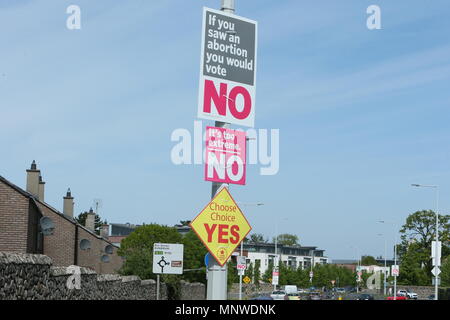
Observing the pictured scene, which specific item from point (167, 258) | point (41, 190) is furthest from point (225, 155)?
point (41, 190)

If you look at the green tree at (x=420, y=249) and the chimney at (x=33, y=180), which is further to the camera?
the green tree at (x=420, y=249)

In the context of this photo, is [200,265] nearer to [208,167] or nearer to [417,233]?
[417,233]

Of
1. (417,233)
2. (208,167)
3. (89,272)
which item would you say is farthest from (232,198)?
(417,233)

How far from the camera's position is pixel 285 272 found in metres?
122

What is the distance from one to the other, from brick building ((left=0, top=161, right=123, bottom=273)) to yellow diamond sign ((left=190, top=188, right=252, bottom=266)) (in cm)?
2403

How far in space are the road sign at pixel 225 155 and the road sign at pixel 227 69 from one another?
46 centimetres

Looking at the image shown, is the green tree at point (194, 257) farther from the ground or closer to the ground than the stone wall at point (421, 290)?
farther from the ground

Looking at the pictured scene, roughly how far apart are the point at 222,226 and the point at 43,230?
91.5 feet

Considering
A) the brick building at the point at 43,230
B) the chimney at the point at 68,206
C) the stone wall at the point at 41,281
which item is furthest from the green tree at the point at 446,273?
the stone wall at the point at 41,281

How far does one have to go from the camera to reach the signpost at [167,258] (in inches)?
1106

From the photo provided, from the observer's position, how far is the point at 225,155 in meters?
10.0

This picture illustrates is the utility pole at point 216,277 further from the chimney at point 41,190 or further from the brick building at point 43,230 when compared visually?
the chimney at point 41,190
